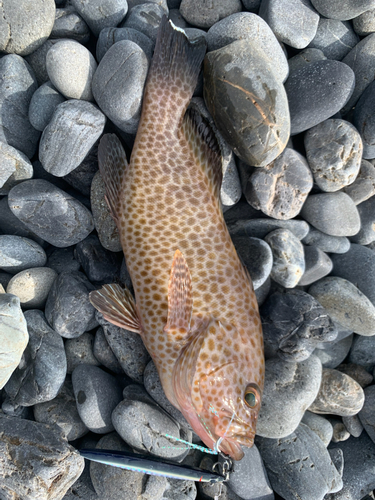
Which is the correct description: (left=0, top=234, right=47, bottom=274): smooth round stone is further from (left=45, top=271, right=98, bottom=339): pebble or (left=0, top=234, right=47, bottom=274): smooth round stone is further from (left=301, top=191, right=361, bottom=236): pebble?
(left=301, top=191, right=361, bottom=236): pebble

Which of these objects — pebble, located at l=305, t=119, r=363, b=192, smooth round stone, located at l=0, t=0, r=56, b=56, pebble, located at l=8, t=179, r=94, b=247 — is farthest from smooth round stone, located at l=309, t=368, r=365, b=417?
smooth round stone, located at l=0, t=0, r=56, b=56

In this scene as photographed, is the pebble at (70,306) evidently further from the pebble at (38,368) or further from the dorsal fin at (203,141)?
the dorsal fin at (203,141)

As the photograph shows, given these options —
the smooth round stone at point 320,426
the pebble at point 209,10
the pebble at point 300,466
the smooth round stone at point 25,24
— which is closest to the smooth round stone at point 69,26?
the smooth round stone at point 25,24

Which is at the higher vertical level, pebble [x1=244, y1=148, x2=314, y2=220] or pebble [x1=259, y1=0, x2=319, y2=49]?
pebble [x1=259, y1=0, x2=319, y2=49]

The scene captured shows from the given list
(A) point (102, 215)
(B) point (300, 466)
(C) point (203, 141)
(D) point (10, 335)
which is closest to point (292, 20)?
(C) point (203, 141)

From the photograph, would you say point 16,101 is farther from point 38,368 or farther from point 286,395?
point 286,395

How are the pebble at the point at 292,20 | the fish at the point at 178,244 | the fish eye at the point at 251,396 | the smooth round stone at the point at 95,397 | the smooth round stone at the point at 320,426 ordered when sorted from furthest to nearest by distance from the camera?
the smooth round stone at the point at 320,426, the pebble at the point at 292,20, the smooth round stone at the point at 95,397, the fish at the point at 178,244, the fish eye at the point at 251,396
